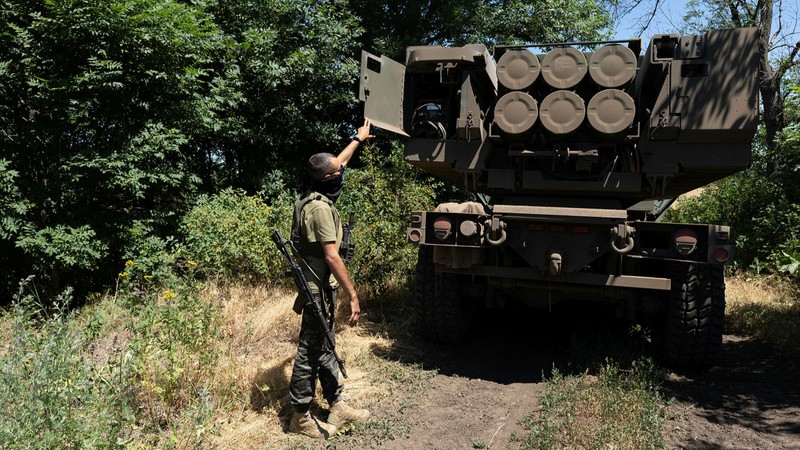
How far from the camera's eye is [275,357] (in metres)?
4.82

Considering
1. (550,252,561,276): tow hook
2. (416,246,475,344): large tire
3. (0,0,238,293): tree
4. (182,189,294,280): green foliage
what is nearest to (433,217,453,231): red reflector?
(416,246,475,344): large tire

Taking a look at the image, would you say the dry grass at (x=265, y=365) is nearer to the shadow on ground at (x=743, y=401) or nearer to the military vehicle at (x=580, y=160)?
the military vehicle at (x=580, y=160)

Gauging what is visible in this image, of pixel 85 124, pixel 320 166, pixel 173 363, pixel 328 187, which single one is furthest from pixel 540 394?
pixel 85 124

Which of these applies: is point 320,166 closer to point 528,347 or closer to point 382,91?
point 382,91

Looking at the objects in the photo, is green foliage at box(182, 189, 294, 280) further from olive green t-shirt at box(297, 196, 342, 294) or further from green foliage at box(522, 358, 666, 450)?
green foliage at box(522, 358, 666, 450)

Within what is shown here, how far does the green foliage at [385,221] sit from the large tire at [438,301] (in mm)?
1237

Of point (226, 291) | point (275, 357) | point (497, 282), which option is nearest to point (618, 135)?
point (497, 282)

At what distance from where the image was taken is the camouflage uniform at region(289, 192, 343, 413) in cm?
355

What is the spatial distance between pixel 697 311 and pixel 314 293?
3.07m

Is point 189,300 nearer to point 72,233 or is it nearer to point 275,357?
point 275,357

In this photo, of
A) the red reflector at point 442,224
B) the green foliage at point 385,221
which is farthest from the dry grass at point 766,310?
the green foliage at point 385,221

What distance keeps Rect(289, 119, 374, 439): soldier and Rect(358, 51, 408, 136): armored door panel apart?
3.77ft

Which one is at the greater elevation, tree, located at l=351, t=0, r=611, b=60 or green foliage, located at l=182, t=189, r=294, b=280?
tree, located at l=351, t=0, r=611, b=60

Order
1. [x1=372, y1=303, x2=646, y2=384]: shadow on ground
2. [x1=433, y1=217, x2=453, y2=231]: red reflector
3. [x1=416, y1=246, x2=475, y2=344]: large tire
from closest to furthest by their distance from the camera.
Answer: [x1=433, y1=217, x2=453, y2=231]: red reflector → [x1=372, y1=303, x2=646, y2=384]: shadow on ground → [x1=416, y1=246, x2=475, y2=344]: large tire
